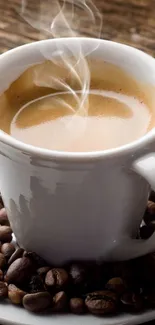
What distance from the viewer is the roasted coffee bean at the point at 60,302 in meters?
0.86

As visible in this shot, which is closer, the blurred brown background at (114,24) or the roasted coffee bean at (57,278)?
the roasted coffee bean at (57,278)

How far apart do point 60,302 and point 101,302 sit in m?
0.05

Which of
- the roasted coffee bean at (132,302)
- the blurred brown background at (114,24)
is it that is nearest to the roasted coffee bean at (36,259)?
the roasted coffee bean at (132,302)

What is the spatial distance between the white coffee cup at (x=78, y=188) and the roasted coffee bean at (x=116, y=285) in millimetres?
42

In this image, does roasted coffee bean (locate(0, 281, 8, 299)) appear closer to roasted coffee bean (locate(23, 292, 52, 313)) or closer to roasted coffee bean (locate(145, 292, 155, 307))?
roasted coffee bean (locate(23, 292, 52, 313))

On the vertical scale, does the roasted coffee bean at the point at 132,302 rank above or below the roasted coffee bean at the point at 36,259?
above

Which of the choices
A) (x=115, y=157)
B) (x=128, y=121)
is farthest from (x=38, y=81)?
(x=115, y=157)

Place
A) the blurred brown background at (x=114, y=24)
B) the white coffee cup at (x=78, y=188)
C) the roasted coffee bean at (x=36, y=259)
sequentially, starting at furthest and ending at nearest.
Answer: the blurred brown background at (x=114, y=24), the roasted coffee bean at (x=36, y=259), the white coffee cup at (x=78, y=188)

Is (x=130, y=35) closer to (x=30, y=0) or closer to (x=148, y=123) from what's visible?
(x=30, y=0)

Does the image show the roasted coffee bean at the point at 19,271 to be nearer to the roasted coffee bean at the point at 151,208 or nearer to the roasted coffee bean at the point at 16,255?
the roasted coffee bean at the point at 16,255

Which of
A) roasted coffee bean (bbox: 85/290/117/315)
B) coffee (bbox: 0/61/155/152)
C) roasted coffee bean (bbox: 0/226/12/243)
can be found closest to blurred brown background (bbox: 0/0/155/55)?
coffee (bbox: 0/61/155/152)

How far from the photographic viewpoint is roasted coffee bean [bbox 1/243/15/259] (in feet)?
3.04

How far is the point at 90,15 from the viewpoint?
50.9 inches

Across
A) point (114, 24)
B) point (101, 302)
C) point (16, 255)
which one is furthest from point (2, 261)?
point (114, 24)
